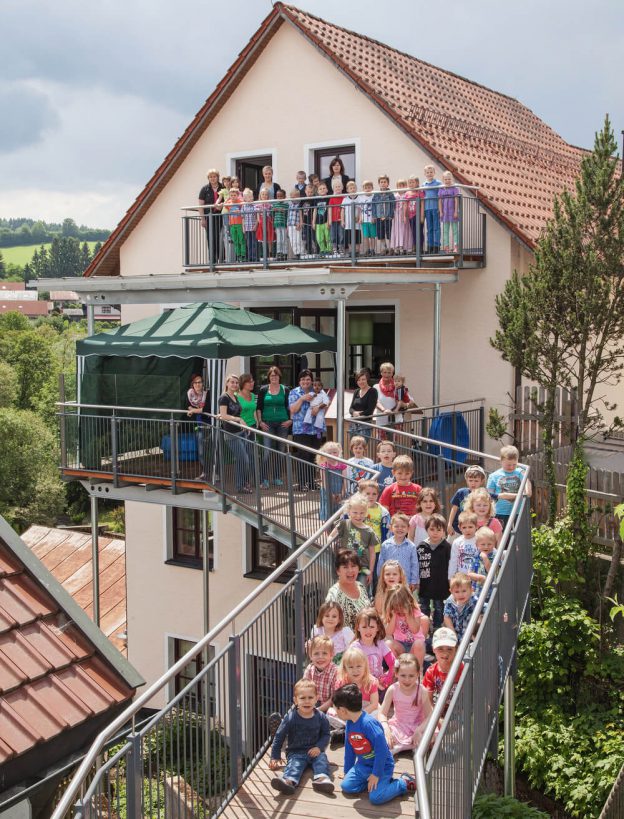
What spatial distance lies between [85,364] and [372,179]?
6.73 metres

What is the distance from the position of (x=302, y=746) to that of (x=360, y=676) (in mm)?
679

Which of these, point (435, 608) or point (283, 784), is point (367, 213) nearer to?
point (435, 608)

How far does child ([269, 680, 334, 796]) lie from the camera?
7.02 m

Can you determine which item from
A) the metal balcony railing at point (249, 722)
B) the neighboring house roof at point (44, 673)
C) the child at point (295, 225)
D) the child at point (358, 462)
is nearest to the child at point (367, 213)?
the child at point (295, 225)

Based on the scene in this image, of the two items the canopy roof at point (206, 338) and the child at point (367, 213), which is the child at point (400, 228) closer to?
the child at point (367, 213)

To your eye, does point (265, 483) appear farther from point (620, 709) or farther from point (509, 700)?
point (620, 709)

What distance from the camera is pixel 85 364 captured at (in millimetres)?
16000

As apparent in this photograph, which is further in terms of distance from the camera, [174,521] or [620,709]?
[174,521]

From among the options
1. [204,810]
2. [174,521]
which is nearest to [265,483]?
[204,810]

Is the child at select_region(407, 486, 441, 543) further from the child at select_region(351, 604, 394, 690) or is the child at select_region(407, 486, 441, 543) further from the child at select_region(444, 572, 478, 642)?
the child at select_region(351, 604, 394, 690)

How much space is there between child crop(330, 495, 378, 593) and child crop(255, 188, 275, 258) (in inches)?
359

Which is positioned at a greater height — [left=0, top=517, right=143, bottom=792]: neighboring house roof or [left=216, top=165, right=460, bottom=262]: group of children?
[left=216, top=165, right=460, bottom=262]: group of children

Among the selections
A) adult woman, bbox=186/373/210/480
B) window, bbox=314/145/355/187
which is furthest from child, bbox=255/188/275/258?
adult woman, bbox=186/373/210/480

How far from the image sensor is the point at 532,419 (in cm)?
1731
